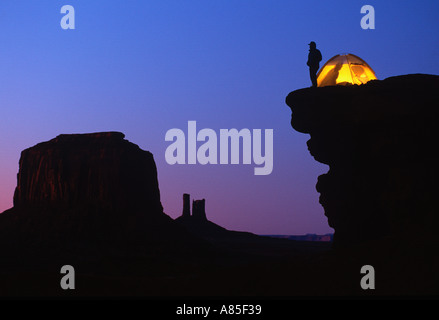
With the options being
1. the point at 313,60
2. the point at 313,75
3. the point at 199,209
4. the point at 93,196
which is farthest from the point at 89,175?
the point at 313,60

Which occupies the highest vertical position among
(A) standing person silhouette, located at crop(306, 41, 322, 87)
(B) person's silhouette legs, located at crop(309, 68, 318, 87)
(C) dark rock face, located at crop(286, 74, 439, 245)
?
(A) standing person silhouette, located at crop(306, 41, 322, 87)

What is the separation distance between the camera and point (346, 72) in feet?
99.8

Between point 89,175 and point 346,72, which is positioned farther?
point 89,175

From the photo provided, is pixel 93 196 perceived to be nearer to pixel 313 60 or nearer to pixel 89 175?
pixel 89 175

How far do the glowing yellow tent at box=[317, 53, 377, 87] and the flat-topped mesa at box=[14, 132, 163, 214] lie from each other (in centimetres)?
7568

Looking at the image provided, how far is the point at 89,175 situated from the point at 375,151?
3387 inches

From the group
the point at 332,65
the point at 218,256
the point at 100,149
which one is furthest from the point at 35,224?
the point at 332,65

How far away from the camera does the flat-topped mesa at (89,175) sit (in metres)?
103

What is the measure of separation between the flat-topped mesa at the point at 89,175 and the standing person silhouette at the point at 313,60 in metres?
76.1

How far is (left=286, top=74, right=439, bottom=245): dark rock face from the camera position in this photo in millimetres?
24328

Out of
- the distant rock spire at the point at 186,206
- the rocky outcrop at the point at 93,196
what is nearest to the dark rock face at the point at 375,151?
the rocky outcrop at the point at 93,196

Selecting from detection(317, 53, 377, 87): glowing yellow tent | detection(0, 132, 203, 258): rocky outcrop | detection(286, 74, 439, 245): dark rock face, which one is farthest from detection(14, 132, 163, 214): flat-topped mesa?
detection(286, 74, 439, 245): dark rock face

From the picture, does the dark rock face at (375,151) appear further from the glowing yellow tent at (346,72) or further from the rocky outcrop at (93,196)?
the rocky outcrop at (93,196)

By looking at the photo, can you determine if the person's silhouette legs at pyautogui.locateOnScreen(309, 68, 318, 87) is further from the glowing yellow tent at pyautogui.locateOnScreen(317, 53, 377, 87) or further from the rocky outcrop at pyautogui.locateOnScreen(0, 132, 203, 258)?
the rocky outcrop at pyautogui.locateOnScreen(0, 132, 203, 258)
